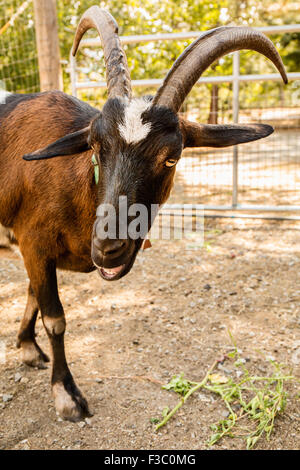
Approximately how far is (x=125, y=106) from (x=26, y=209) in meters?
1.07

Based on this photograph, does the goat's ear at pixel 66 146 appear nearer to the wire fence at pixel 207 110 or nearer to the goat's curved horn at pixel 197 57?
the goat's curved horn at pixel 197 57

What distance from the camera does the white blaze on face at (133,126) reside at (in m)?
2.31

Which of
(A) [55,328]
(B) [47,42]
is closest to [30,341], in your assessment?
(A) [55,328]

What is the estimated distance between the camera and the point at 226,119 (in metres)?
6.85

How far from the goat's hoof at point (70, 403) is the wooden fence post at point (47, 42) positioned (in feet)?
11.7

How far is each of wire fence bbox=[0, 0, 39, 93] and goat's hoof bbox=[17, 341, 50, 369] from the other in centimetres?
578

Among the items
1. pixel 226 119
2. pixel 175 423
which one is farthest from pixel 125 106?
pixel 226 119

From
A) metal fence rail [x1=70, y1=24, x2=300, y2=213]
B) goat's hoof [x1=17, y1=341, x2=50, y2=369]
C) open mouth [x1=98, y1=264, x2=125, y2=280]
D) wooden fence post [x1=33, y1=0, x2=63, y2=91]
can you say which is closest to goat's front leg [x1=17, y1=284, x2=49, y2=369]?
goat's hoof [x1=17, y1=341, x2=50, y2=369]

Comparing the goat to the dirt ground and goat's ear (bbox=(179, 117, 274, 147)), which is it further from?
the dirt ground

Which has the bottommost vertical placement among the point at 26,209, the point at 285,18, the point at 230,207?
the point at 230,207

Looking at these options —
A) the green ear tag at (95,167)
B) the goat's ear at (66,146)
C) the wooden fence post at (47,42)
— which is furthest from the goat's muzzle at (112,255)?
the wooden fence post at (47,42)

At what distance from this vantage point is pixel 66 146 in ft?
8.75

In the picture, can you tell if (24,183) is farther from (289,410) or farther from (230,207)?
(230,207)

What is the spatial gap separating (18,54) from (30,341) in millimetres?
6402
